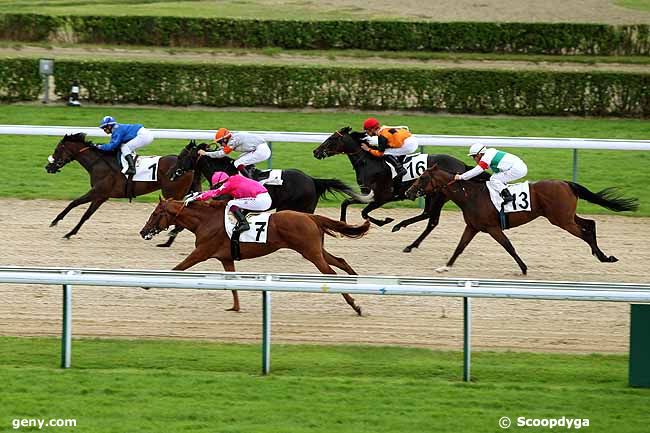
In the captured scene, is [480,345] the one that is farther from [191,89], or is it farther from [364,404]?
[191,89]

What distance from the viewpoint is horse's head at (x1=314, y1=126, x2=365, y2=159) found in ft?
39.3

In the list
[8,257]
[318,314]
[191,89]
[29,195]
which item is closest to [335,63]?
[191,89]

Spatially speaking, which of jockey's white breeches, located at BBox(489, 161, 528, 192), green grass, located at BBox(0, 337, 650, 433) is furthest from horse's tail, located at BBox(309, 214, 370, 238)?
jockey's white breeches, located at BBox(489, 161, 528, 192)

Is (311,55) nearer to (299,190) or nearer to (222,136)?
(222,136)

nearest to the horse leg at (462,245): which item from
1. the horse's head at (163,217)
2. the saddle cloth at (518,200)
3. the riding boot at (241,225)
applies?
the saddle cloth at (518,200)

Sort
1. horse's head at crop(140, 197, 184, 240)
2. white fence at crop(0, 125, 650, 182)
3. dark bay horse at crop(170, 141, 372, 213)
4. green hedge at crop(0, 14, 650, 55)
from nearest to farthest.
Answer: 1. horse's head at crop(140, 197, 184, 240)
2. dark bay horse at crop(170, 141, 372, 213)
3. white fence at crop(0, 125, 650, 182)
4. green hedge at crop(0, 14, 650, 55)

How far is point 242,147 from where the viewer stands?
11266 millimetres

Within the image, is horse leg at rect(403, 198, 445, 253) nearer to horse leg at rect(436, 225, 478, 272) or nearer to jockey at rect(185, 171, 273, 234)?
horse leg at rect(436, 225, 478, 272)

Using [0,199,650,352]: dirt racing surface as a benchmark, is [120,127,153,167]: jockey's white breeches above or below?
above

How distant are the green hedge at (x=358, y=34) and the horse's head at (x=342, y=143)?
31.3ft
